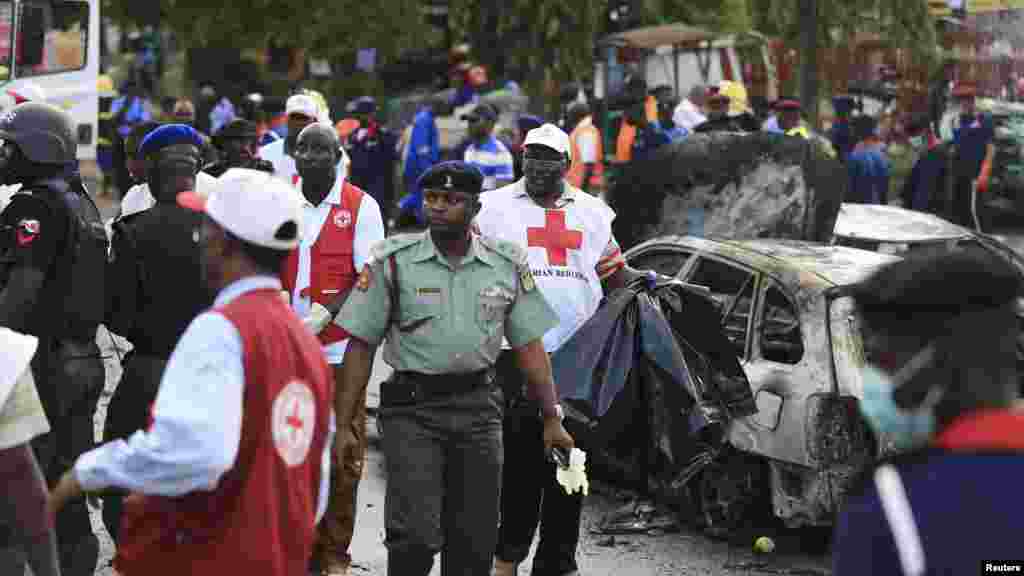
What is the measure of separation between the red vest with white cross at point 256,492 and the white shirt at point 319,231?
3037 mm

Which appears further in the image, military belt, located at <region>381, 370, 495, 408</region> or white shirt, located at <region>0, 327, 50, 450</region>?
military belt, located at <region>381, 370, 495, 408</region>

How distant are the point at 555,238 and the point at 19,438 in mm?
3002

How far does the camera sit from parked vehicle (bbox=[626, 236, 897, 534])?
7691 millimetres

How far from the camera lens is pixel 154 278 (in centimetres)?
611

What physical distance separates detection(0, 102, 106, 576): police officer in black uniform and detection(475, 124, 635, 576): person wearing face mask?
1815 mm

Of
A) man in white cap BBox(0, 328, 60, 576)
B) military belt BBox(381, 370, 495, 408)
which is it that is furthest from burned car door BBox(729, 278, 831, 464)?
man in white cap BBox(0, 328, 60, 576)

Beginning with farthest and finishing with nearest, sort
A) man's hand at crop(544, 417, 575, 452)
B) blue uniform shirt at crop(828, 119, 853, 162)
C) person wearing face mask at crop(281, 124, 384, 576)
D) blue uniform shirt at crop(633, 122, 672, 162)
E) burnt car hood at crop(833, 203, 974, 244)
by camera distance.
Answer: blue uniform shirt at crop(828, 119, 853, 162)
blue uniform shirt at crop(633, 122, 672, 162)
burnt car hood at crop(833, 203, 974, 244)
person wearing face mask at crop(281, 124, 384, 576)
man's hand at crop(544, 417, 575, 452)

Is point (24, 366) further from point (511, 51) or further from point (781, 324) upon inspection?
point (511, 51)

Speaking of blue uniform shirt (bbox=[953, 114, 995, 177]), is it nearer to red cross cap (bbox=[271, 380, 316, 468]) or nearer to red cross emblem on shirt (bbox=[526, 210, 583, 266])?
red cross emblem on shirt (bbox=[526, 210, 583, 266])

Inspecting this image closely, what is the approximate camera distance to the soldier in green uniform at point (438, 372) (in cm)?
611

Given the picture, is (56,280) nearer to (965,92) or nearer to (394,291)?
(394,291)

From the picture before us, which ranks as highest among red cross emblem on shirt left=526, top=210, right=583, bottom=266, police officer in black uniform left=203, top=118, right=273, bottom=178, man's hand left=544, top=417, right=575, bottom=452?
police officer in black uniform left=203, top=118, right=273, bottom=178

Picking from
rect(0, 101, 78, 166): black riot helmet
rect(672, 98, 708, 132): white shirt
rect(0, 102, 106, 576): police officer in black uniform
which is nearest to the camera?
rect(0, 102, 106, 576): police officer in black uniform

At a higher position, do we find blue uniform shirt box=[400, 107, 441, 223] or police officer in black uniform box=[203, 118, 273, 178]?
police officer in black uniform box=[203, 118, 273, 178]
